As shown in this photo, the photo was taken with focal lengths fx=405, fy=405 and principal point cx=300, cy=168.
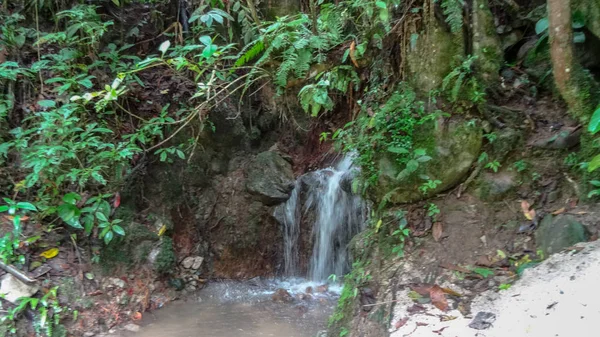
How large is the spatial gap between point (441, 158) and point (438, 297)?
1164mm

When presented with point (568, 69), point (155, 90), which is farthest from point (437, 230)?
point (155, 90)

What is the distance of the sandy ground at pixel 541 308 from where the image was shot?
2.06 metres

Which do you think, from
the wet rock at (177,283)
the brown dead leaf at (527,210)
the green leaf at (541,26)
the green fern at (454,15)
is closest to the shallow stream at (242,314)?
the wet rock at (177,283)

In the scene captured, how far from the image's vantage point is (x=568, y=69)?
2.95m

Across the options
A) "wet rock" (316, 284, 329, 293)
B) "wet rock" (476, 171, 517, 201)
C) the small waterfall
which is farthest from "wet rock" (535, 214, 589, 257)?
"wet rock" (316, 284, 329, 293)

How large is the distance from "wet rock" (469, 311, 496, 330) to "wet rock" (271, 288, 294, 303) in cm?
328

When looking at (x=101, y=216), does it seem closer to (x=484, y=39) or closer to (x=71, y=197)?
(x=71, y=197)

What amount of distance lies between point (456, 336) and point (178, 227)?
184 inches

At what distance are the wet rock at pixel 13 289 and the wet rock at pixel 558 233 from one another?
4.72 m

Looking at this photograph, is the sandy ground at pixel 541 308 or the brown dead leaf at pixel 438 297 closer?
the sandy ground at pixel 541 308

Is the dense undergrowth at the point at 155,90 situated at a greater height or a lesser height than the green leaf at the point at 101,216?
greater

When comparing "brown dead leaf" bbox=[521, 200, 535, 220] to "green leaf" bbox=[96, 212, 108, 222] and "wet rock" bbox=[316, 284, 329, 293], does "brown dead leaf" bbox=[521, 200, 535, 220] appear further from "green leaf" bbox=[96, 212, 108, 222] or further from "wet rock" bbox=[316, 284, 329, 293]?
"green leaf" bbox=[96, 212, 108, 222]

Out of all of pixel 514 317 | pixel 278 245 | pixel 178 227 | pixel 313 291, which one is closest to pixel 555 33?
pixel 514 317

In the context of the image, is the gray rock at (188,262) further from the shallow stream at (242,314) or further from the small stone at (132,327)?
the small stone at (132,327)
